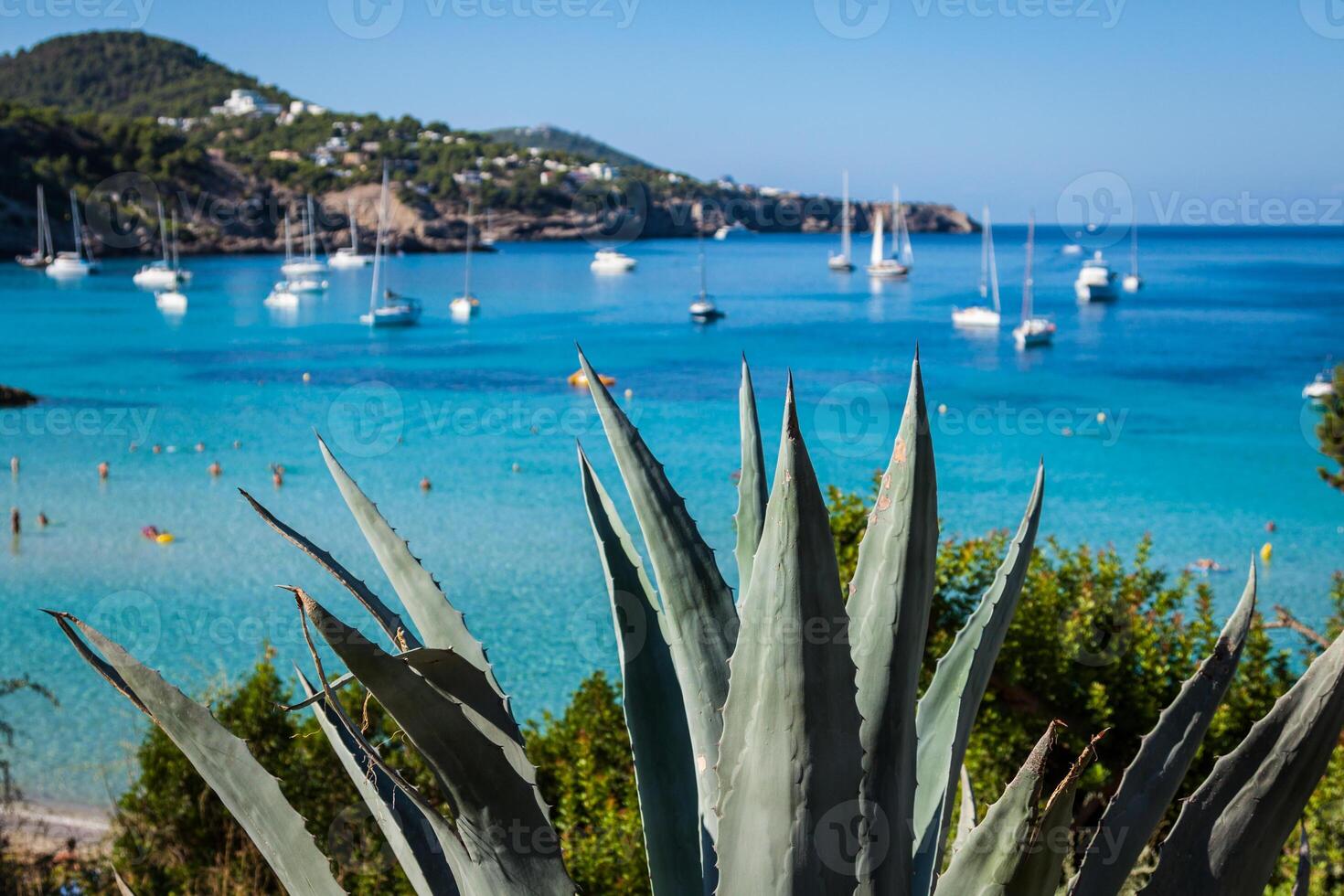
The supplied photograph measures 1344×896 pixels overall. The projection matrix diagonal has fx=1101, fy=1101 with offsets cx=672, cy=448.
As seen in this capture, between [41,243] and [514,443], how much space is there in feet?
175

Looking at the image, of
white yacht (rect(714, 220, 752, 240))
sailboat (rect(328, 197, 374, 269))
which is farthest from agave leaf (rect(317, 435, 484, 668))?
white yacht (rect(714, 220, 752, 240))

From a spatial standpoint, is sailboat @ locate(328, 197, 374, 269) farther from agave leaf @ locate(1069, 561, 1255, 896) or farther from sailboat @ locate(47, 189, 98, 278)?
agave leaf @ locate(1069, 561, 1255, 896)

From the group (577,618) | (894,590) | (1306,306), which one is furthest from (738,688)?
(1306,306)

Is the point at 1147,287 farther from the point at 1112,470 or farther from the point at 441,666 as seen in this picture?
the point at 441,666

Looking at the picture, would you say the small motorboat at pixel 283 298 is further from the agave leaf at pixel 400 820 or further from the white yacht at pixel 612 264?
the agave leaf at pixel 400 820

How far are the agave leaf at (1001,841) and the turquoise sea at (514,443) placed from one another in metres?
5.44

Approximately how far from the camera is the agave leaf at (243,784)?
3.88 feet

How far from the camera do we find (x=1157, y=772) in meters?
1.25

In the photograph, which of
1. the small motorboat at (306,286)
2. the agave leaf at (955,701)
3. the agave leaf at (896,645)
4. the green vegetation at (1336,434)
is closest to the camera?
the agave leaf at (896,645)

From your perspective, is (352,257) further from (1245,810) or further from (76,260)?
(1245,810)

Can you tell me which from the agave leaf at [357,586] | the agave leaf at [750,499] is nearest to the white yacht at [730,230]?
the agave leaf at [750,499]

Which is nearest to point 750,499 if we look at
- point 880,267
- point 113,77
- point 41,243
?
point 880,267

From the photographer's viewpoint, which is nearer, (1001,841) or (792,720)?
(792,720)

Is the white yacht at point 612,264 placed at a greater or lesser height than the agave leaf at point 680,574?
greater
